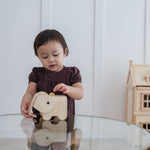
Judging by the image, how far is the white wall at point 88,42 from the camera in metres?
1.67

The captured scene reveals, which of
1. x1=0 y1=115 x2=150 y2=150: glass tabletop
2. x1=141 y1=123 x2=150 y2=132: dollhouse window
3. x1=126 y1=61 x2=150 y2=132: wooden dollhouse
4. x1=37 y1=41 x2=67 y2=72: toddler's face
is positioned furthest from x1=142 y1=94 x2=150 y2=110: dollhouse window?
x1=37 y1=41 x2=67 y2=72: toddler's face

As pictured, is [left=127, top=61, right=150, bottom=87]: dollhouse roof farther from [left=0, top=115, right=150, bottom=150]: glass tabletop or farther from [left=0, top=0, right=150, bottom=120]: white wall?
[left=0, top=115, right=150, bottom=150]: glass tabletop

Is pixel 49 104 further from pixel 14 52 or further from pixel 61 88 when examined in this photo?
pixel 14 52

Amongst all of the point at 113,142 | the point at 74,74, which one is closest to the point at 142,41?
the point at 74,74

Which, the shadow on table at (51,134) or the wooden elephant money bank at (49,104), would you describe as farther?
the wooden elephant money bank at (49,104)

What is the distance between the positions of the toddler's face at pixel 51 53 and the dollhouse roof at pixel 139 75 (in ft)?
2.01

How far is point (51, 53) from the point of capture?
41.2 inches

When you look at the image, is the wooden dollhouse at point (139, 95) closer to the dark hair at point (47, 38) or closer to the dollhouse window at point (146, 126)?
the dollhouse window at point (146, 126)

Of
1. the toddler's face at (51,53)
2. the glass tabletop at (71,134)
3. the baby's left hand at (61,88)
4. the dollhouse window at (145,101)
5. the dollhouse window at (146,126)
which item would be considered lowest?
the dollhouse window at (146,126)

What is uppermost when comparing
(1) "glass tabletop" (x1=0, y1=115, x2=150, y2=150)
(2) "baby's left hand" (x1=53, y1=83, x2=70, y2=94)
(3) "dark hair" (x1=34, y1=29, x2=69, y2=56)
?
(3) "dark hair" (x1=34, y1=29, x2=69, y2=56)

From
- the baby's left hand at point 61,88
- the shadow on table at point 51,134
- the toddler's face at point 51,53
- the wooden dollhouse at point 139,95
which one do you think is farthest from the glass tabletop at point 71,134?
the wooden dollhouse at point 139,95

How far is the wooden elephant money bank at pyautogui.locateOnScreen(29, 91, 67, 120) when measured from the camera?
0.91 metres

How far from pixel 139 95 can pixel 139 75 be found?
5.6 inches

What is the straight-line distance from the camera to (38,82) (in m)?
1.23
